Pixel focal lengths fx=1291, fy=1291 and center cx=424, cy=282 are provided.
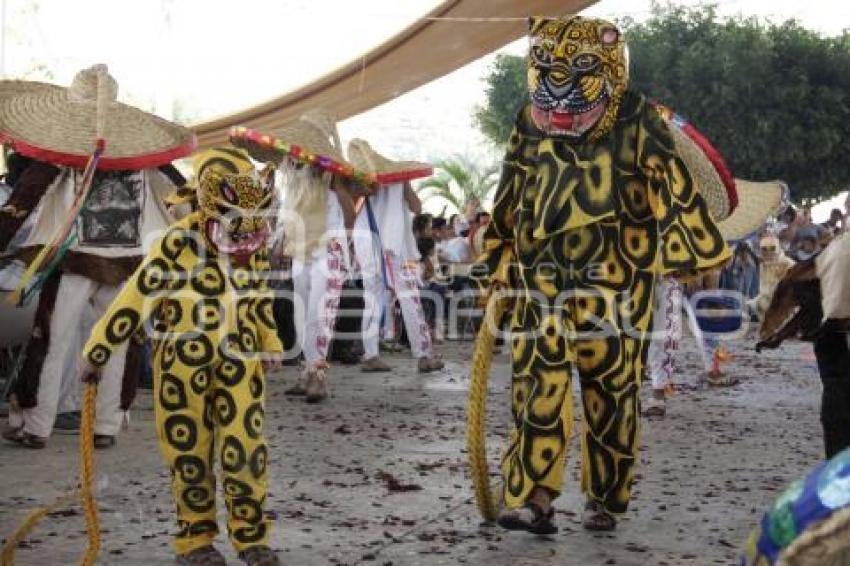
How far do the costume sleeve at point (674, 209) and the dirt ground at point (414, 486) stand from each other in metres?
1.11

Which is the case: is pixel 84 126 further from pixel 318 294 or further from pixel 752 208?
pixel 752 208

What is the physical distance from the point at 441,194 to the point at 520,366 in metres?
32.5

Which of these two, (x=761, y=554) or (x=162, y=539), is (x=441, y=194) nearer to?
(x=162, y=539)

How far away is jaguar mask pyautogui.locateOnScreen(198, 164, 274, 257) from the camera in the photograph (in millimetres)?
4723

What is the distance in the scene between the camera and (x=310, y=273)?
9742 mm

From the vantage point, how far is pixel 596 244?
201 inches

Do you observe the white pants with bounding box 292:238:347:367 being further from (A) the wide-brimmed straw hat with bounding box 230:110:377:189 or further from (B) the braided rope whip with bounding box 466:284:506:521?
(B) the braided rope whip with bounding box 466:284:506:521

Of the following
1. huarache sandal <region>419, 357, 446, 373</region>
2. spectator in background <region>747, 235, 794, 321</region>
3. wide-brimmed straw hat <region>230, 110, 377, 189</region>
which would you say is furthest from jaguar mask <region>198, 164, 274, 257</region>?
huarache sandal <region>419, 357, 446, 373</region>

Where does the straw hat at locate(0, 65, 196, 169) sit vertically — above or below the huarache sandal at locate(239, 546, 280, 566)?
above

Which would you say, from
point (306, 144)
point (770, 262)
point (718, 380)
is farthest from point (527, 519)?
point (770, 262)

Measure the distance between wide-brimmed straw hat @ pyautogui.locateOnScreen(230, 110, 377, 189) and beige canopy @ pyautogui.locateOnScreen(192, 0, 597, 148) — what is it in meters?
3.05

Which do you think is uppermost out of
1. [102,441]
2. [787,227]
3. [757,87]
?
[757,87]

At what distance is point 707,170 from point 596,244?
125 centimetres

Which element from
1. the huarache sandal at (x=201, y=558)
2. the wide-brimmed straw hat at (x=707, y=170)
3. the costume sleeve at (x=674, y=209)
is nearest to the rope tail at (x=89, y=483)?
the huarache sandal at (x=201, y=558)
